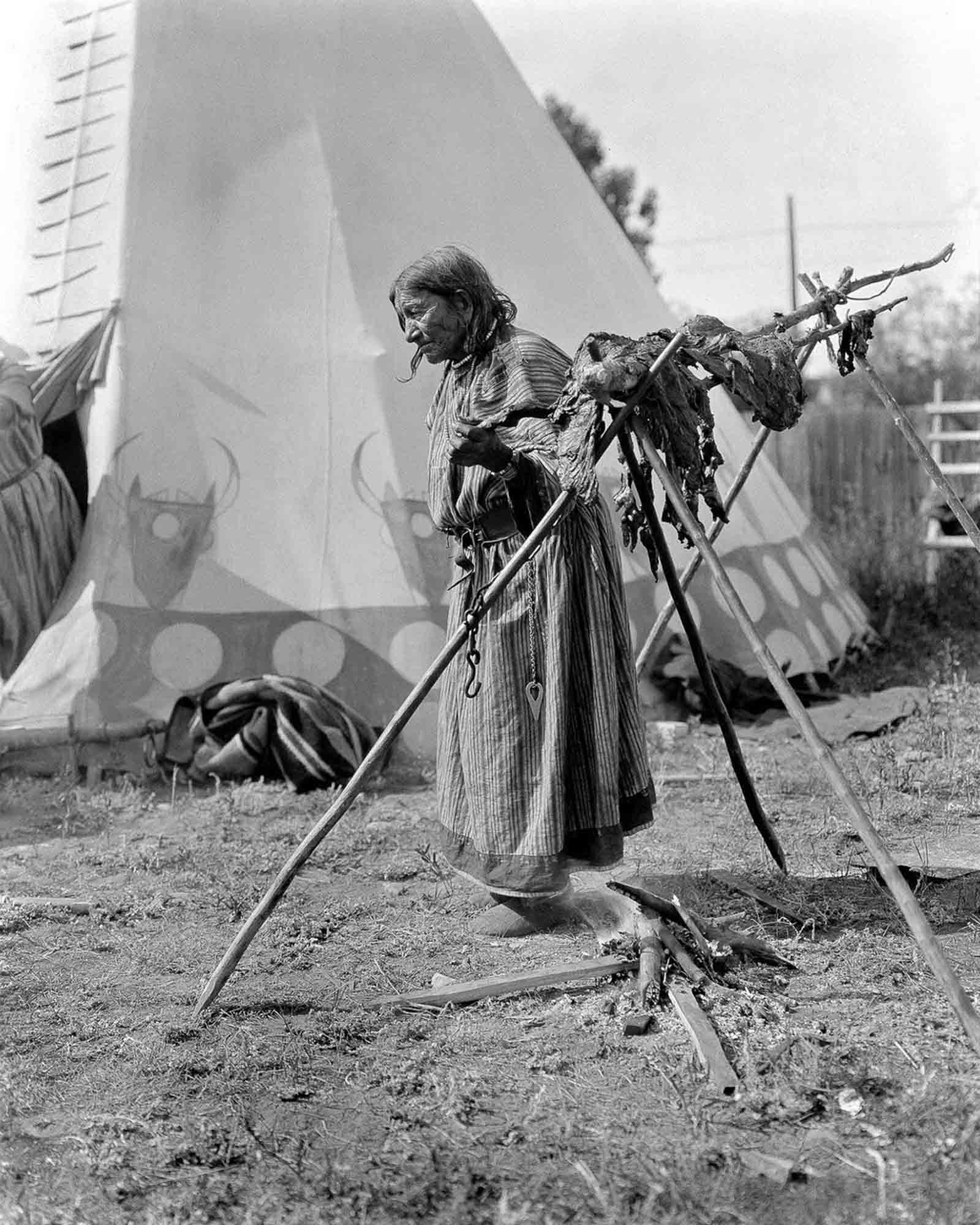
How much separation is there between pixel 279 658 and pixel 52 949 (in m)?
2.42

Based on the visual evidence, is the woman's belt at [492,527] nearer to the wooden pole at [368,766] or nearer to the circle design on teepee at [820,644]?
the wooden pole at [368,766]

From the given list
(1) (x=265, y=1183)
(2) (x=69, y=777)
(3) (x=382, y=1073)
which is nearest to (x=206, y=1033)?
(3) (x=382, y=1073)

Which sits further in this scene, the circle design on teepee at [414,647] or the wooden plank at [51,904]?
the circle design on teepee at [414,647]

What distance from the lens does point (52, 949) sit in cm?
360

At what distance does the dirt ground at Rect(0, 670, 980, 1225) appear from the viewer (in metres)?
2.21

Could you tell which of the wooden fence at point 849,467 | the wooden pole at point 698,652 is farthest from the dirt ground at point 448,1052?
the wooden fence at point 849,467

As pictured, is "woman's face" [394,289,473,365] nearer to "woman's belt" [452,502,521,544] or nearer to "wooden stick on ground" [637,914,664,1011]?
"woman's belt" [452,502,521,544]

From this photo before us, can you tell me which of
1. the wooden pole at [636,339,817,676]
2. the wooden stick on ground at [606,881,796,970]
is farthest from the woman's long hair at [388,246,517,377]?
the wooden stick on ground at [606,881,796,970]

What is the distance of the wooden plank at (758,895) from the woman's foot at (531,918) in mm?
549

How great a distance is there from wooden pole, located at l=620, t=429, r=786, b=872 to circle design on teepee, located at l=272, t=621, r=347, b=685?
254 cm

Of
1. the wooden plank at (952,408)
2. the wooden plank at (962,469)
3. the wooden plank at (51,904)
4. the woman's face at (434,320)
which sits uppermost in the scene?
the wooden plank at (952,408)

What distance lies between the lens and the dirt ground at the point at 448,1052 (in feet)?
7.25

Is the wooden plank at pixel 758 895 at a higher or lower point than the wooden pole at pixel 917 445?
lower

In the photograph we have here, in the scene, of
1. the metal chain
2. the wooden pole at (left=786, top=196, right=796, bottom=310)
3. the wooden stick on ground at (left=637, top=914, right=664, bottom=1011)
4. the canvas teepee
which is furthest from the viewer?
the wooden pole at (left=786, top=196, right=796, bottom=310)
